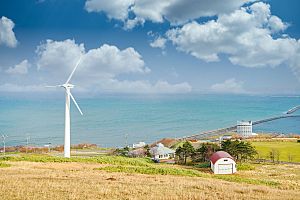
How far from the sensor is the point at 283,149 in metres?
61.9

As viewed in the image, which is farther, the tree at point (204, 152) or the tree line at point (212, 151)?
the tree at point (204, 152)

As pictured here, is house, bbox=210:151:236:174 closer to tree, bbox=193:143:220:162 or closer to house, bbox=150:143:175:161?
tree, bbox=193:143:220:162

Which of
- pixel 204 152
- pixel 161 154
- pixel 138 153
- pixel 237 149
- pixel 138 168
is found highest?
pixel 237 149

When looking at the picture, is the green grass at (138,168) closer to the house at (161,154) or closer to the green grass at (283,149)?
the house at (161,154)

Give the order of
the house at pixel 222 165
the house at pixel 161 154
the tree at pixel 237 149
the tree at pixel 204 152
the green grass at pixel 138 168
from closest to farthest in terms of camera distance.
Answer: the green grass at pixel 138 168
the house at pixel 222 165
the tree at pixel 237 149
the tree at pixel 204 152
the house at pixel 161 154

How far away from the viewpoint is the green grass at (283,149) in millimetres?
54566

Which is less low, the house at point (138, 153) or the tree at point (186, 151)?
the tree at point (186, 151)

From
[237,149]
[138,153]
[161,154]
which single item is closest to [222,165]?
[237,149]

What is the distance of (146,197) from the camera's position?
1712cm

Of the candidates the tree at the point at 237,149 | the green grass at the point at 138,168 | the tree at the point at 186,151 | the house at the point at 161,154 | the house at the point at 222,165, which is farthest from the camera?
the house at the point at 161,154

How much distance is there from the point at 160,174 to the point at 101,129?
303 feet

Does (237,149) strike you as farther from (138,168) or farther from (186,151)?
(138,168)

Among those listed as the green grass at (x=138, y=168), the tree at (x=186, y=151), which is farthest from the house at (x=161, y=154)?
the green grass at (x=138, y=168)

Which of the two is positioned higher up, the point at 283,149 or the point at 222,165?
the point at 283,149
